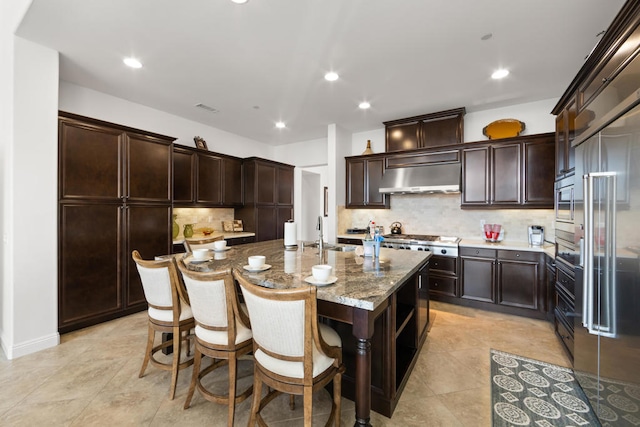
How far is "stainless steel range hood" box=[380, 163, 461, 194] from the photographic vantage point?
4121 mm

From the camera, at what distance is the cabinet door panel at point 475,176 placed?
397 centimetres

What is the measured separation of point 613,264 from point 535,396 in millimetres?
1147

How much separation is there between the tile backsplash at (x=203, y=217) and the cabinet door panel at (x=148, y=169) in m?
0.92

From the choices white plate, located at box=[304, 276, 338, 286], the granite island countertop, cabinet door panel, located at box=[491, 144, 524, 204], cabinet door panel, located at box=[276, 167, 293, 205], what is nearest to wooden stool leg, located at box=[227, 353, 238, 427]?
the granite island countertop

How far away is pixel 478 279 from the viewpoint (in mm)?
3717

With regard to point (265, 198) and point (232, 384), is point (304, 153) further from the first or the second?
point (232, 384)

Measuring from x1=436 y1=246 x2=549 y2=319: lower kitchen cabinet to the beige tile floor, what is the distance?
0.47 m

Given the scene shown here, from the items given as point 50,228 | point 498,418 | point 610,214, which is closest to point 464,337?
point 498,418

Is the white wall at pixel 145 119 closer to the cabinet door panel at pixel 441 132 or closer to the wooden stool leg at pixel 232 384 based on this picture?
the cabinet door panel at pixel 441 132

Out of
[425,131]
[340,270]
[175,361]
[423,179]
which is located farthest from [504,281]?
[175,361]

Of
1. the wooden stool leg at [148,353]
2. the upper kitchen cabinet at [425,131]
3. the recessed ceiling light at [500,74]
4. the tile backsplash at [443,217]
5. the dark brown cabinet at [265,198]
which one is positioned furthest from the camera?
the dark brown cabinet at [265,198]

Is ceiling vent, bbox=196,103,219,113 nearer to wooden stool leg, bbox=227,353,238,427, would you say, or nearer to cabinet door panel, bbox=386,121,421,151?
cabinet door panel, bbox=386,121,421,151

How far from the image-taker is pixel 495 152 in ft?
12.8

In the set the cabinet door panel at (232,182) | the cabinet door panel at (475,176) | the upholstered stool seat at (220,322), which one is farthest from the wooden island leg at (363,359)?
the cabinet door panel at (232,182)
